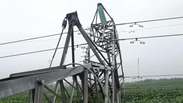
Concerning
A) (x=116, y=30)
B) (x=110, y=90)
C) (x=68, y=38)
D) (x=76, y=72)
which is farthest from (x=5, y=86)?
(x=116, y=30)

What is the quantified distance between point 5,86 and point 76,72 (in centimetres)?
260

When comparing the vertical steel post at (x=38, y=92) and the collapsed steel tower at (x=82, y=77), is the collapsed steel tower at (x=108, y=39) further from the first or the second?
the vertical steel post at (x=38, y=92)

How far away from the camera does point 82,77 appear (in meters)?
7.55

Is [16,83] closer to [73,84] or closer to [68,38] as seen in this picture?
[73,84]

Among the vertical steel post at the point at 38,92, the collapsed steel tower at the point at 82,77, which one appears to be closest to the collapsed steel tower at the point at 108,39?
the collapsed steel tower at the point at 82,77

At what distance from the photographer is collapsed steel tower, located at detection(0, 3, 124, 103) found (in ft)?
17.8

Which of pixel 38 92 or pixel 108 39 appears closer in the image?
pixel 38 92

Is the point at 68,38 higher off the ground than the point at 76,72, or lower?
higher

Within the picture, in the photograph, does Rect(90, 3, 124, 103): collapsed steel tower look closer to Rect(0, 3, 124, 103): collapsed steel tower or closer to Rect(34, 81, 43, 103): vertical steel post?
Rect(0, 3, 124, 103): collapsed steel tower

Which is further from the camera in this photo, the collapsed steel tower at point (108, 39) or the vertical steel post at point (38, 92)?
the collapsed steel tower at point (108, 39)

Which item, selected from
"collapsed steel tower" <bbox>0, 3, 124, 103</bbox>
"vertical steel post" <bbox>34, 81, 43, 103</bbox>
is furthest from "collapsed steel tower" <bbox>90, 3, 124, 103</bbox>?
"vertical steel post" <bbox>34, 81, 43, 103</bbox>

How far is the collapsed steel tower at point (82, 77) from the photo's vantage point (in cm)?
543

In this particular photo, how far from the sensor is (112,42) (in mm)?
12625

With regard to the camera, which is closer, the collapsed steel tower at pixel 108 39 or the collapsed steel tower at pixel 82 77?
the collapsed steel tower at pixel 82 77
